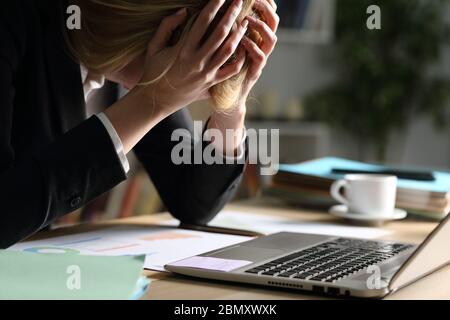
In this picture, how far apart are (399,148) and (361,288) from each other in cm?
331

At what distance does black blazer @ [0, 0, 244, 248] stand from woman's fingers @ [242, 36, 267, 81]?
233mm

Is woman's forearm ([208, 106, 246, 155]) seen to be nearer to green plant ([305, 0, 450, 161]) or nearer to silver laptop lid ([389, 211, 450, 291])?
silver laptop lid ([389, 211, 450, 291])

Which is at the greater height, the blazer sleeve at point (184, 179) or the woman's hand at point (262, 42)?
the woman's hand at point (262, 42)

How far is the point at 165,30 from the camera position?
2.93ft

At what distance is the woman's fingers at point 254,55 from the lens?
0.96 meters

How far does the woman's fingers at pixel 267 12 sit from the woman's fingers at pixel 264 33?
2 centimetres

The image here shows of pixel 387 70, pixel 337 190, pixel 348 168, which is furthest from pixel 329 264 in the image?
pixel 387 70

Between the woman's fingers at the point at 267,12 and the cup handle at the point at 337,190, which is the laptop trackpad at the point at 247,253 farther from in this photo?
the cup handle at the point at 337,190

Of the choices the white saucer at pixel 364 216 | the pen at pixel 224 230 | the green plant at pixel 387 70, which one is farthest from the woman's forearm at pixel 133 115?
the green plant at pixel 387 70

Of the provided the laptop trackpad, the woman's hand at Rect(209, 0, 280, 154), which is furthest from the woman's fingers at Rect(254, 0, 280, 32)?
the laptop trackpad

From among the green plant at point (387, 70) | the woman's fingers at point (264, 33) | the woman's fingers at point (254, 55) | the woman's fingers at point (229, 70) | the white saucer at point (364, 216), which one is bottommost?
the white saucer at point (364, 216)

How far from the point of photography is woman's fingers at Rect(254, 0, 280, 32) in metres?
0.99
